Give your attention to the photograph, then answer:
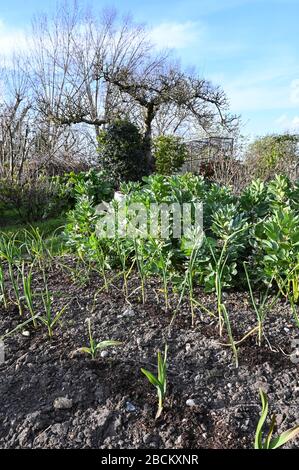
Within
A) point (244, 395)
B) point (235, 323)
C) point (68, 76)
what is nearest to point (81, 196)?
point (235, 323)

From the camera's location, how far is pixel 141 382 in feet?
4.78

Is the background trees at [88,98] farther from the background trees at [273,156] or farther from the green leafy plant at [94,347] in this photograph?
the green leafy plant at [94,347]

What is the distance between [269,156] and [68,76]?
26.9ft

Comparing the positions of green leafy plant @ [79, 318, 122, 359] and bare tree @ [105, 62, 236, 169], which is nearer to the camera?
green leafy plant @ [79, 318, 122, 359]

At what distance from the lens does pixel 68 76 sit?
13016 millimetres

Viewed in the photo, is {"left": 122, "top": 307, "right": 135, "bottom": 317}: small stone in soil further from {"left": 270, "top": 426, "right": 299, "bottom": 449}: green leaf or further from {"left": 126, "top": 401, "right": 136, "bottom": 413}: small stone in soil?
{"left": 270, "top": 426, "right": 299, "bottom": 449}: green leaf

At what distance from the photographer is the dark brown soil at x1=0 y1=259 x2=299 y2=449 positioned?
1.23m

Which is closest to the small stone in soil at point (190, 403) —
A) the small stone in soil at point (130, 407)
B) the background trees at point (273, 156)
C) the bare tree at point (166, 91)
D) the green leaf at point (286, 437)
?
the small stone in soil at point (130, 407)

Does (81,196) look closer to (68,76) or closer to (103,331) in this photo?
(103,331)

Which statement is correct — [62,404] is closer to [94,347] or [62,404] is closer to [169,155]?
[94,347]

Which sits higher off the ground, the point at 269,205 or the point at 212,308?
the point at 269,205

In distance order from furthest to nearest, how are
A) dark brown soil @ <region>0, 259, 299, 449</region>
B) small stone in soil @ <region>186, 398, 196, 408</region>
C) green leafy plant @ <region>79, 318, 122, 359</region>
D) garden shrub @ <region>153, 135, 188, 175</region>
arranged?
1. garden shrub @ <region>153, 135, 188, 175</region>
2. green leafy plant @ <region>79, 318, 122, 359</region>
3. small stone in soil @ <region>186, 398, 196, 408</region>
4. dark brown soil @ <region>0, 259, 299, 449</region>

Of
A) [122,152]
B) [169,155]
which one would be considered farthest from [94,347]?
[169,155]

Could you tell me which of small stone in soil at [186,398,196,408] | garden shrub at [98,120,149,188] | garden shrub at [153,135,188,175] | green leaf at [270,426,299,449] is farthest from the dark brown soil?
garden shrub at [153,135,188,175]
